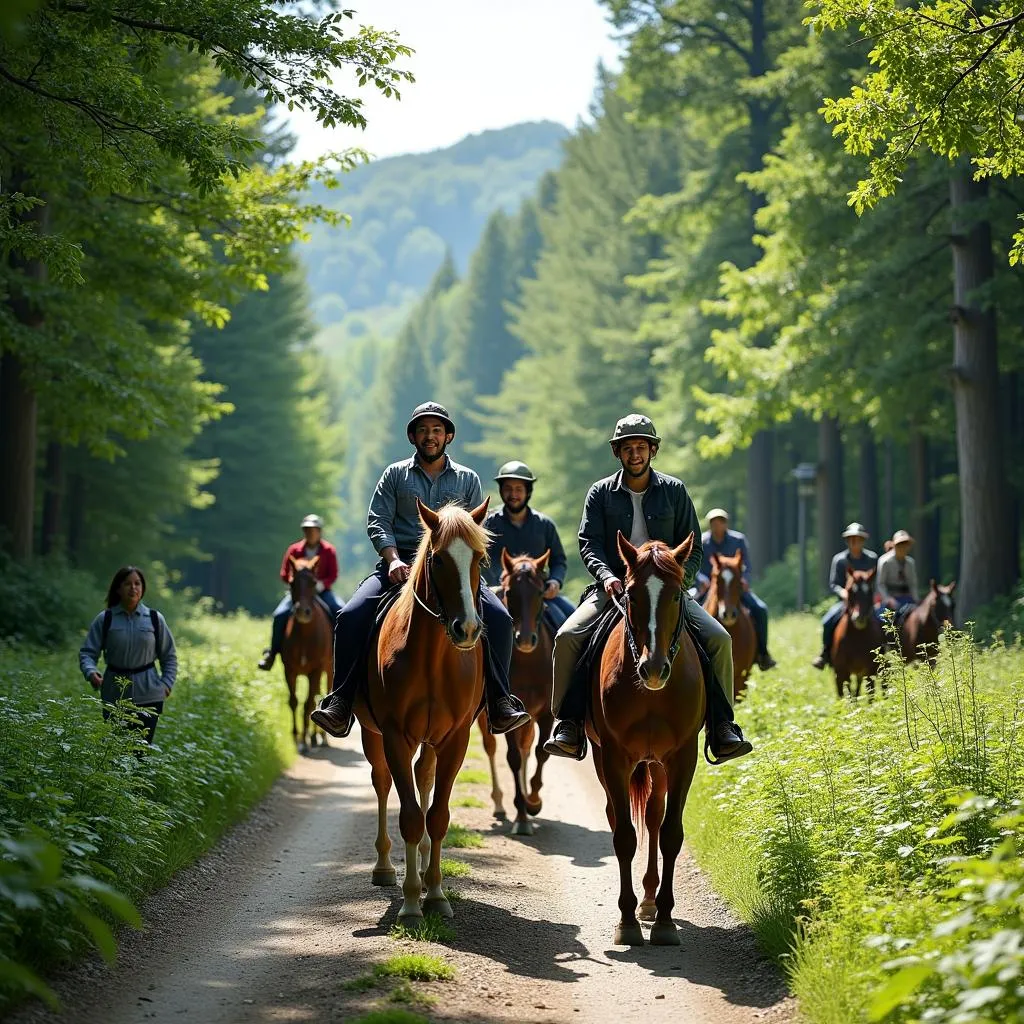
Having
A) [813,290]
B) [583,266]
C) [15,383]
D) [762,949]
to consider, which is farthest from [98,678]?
→ [583,266]

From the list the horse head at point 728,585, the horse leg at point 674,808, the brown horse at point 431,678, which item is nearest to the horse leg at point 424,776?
the brown horse at point 431,678

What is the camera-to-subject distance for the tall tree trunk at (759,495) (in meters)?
36.2

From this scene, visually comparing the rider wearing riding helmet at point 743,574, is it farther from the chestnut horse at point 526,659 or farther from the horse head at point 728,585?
the chestnut horse at point 526,659

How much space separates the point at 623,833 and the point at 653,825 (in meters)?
0.50

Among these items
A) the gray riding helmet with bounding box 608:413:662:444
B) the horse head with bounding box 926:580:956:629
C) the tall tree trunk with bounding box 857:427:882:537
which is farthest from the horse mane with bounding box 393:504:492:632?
the tall tree trunk with bounding box 857:427:882:537

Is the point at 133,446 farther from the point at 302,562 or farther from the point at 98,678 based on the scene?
the point at 98,678

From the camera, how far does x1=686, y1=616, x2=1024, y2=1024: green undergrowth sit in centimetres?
507

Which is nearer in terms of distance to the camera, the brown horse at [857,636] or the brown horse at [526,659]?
the brown horse at [526,659]

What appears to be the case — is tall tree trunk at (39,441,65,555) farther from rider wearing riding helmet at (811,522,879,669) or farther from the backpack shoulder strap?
the backpack shoulder strap

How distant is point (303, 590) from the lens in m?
18.4

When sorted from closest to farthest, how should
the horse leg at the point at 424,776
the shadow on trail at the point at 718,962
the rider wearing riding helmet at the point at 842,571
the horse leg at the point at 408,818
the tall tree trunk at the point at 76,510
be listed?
the shadow on trail at the point at 718,962, the horse leg at the point at 408,818, the horse leg at the point at 424,776, the rider wearing riding helmet at the point at 842,571, the tall tree trunk at the point at 76,510

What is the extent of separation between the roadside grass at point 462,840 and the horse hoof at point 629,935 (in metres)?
3.18

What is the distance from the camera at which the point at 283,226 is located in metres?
16.5

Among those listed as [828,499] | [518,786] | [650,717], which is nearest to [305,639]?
[518,786]
